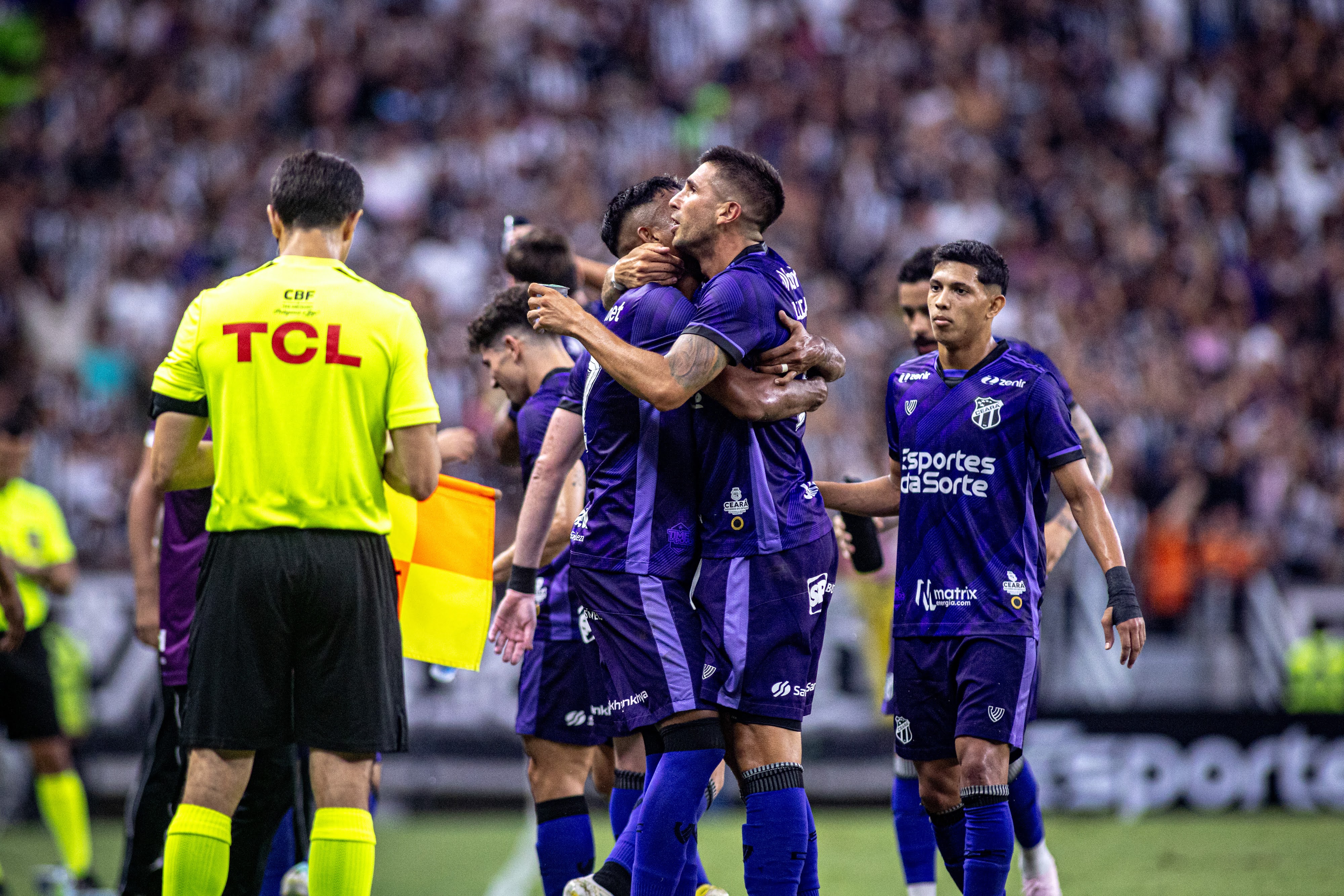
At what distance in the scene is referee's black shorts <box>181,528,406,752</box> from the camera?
463 centimetres

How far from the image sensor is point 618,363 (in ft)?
15.7

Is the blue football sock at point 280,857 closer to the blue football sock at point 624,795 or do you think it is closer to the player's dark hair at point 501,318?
the blue football sock at point 624,795

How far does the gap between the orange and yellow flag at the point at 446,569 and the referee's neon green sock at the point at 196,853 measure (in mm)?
1462

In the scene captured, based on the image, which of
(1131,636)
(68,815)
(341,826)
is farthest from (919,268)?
(68,815)

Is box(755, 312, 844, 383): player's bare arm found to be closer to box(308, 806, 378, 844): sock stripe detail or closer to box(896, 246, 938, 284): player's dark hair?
box(896, 246, 938, 284): player's dark hair

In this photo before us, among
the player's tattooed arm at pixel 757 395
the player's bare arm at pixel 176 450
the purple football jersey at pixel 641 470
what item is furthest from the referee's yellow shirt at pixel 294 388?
the player's tattooed arm at pixel 757 395

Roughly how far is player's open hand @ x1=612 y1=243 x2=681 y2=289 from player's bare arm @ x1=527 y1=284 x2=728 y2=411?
1.31ft

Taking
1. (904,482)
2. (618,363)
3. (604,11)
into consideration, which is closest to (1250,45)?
(604,11)

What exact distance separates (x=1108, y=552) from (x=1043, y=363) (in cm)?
92

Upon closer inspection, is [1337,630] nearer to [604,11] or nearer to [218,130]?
[604,11]

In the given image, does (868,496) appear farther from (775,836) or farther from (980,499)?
(775,836)

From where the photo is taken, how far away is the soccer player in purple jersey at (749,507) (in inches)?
191

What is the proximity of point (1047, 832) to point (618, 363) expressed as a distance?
24.3 feet

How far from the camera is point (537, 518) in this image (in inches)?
216
